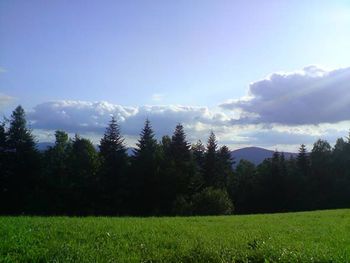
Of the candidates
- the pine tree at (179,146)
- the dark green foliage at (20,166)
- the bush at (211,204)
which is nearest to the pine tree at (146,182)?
the pine tree at (179,146)

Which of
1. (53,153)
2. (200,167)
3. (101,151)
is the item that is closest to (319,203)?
(200,167)

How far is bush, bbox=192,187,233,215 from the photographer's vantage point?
56781 mm

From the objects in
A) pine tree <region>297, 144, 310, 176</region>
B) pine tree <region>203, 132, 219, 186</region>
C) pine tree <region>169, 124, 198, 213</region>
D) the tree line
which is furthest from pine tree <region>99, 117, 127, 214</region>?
pine tree <region>297, 144, 310, 176</region>

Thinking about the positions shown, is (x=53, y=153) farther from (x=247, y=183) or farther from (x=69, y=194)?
(x=247, y=183)

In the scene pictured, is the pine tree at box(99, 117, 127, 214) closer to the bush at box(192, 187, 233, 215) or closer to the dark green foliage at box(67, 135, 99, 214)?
the dark green foliage at box(67, 135, 99, 214)

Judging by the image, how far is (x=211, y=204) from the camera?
57375 mm

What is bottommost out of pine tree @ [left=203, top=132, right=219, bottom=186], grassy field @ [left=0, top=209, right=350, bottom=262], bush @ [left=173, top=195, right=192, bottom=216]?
bush @ [left=173, top=195, right=192, bottom=216]

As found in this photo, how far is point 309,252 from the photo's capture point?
1266cm

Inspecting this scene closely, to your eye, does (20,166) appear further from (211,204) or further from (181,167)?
(211,204)

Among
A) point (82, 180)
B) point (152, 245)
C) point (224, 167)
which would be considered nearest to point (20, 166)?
point (82, 180)

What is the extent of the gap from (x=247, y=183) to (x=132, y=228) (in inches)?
2954

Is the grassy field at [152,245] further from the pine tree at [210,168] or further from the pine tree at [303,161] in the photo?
the pine tree at [303,161]

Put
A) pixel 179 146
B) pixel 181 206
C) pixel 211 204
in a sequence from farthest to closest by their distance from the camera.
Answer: pixel 179 146, pixel 181 206, pixel 211 204

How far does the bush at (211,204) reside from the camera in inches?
2235
